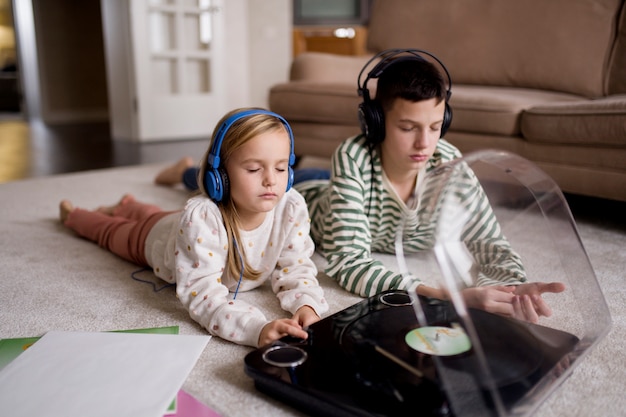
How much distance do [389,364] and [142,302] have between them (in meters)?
0.57

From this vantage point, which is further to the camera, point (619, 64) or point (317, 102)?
point (317, 102)

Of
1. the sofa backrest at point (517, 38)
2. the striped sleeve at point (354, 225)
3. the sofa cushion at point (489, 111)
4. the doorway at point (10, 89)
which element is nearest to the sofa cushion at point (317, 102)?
the sofa cushion at point (489, 111)

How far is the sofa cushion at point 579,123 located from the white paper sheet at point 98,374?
126 centimetres

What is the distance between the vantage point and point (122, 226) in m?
1.40

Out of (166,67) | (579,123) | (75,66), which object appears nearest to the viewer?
(579,123)

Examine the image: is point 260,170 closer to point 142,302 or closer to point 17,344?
point 142,302

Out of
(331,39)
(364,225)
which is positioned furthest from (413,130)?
(331,39)

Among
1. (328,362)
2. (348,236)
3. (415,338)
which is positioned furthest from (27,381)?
(348,236)

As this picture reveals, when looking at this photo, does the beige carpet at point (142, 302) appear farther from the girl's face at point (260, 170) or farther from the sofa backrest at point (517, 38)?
the sofa backrest at point (517, 38)

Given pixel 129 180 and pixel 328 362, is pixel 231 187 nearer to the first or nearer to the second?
pixel 328 362

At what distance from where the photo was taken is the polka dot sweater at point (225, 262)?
934mm

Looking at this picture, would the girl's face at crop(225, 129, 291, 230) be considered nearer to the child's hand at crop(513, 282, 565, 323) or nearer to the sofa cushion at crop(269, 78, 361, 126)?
the child's hand at crop(513, 282, 565, 323)

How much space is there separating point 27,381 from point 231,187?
1.42 feet

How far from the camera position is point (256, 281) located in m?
1.13
